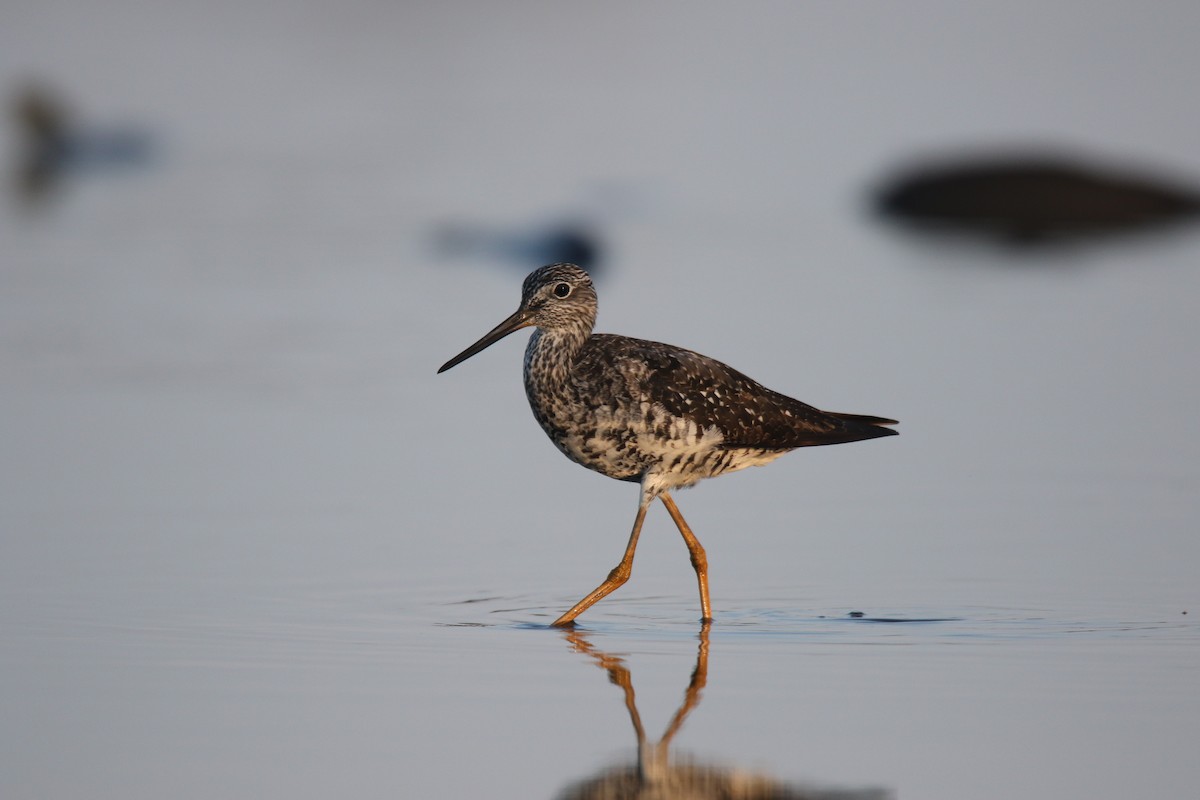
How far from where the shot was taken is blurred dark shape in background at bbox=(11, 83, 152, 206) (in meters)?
34.0

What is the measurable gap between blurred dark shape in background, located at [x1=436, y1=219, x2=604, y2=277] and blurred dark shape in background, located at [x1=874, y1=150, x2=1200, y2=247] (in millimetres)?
5633

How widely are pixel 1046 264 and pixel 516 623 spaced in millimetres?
14290

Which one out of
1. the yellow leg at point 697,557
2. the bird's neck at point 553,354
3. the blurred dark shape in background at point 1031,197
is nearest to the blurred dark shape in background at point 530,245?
the blurred dark shape in background at point 1031,197

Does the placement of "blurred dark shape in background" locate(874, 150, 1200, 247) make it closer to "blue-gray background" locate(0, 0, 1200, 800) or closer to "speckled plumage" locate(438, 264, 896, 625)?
"blue-gray background" locate(0, 0, 1200, 800)

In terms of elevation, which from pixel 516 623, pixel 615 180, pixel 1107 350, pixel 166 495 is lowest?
pixel 516 623

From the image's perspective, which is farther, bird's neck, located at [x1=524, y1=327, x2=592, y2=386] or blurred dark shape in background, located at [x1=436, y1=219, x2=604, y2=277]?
blurred dark shape in background, located at [x1=436, y1=219, x2=604, y2=277]

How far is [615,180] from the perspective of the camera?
1240 inches

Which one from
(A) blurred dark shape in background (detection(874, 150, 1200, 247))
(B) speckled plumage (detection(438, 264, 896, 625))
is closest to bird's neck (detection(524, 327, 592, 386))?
(B) speckled plumage (detection(438, 264, 896, 625))

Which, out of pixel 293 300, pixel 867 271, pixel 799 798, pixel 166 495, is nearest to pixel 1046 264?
pixel 867 271

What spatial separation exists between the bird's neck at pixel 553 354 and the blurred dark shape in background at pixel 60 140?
78.6 ft

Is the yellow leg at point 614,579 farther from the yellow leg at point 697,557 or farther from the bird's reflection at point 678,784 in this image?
the bird's reflection at point 678,784

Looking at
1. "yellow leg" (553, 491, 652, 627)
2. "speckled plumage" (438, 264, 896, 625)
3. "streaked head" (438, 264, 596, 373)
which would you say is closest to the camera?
"yellow leg" (553, 491, 652, 627)

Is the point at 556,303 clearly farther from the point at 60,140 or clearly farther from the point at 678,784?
the point at 60,140

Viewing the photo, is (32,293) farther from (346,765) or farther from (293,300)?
(346,765)
